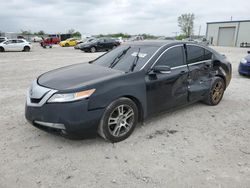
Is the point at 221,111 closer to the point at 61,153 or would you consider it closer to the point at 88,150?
the point at 88,150

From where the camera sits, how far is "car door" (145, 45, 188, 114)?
11.5 ft

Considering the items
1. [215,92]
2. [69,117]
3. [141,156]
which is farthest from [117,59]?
[215,92]

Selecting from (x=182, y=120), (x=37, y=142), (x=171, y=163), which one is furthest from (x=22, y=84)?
(x=171, y=163)

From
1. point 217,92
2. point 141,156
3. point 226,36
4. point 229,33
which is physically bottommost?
point 141,156

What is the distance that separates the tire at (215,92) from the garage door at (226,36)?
4110 centimetres

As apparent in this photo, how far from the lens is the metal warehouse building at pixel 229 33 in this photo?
128ft

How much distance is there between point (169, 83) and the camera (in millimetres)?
3701

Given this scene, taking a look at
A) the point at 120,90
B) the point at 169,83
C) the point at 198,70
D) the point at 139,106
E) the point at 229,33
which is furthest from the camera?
the point at 229,33

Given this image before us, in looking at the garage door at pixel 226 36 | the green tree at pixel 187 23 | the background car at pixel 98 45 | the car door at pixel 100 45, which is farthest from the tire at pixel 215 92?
the green tree at pixel 187 23

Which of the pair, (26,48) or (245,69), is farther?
(26,48)

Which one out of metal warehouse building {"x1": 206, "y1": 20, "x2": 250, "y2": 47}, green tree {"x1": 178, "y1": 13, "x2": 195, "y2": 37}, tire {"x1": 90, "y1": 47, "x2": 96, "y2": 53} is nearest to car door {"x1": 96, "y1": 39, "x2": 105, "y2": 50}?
tire {"x1": 90, "y1": 47, "x2": 96, "y2": 53}

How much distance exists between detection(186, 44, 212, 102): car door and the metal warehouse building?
40224mm

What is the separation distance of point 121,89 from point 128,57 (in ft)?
3.06

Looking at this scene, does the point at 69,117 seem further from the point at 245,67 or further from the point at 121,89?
the point at 245,67
